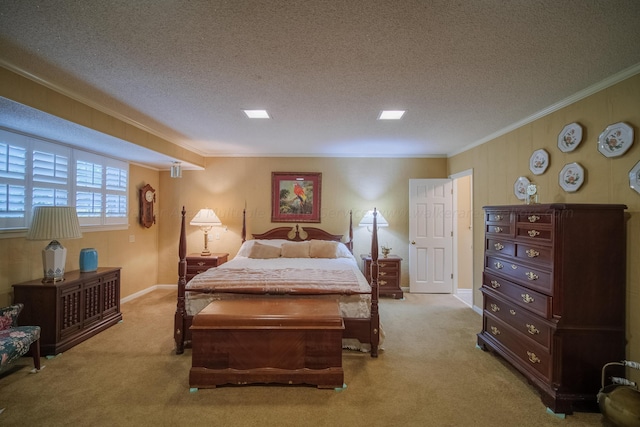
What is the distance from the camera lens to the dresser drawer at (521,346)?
2220 mm

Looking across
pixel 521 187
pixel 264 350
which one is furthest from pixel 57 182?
pixel 521 187

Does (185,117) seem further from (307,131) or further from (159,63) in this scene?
(307,131)

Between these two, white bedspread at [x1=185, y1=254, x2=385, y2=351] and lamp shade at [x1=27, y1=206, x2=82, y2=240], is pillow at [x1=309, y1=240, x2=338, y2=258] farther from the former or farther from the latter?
lamp shade at [x1=27, y1=206, x2=82, y2=240]

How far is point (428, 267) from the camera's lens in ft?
17.1

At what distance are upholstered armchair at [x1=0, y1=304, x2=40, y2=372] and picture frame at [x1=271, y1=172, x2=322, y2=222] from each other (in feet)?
11.5

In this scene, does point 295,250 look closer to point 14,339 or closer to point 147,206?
point 147,206

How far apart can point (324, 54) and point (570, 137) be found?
2.51 m

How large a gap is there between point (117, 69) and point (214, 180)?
331cm

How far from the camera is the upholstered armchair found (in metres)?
2.19

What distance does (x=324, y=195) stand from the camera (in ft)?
17.7

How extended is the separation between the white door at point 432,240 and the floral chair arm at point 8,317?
17.3 feet

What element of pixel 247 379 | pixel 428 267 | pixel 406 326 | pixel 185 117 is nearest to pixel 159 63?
pixel 185 117

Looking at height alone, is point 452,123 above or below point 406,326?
above

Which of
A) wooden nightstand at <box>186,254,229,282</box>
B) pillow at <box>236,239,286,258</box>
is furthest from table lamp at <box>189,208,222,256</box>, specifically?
pillow at <box>236,239,286,258</box>
